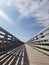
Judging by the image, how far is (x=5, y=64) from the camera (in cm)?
366

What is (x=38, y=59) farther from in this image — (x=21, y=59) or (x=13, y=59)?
(x=13, y=59)

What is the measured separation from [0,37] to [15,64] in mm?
2372

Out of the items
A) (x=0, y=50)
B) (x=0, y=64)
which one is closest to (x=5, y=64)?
(x=0, y=64)

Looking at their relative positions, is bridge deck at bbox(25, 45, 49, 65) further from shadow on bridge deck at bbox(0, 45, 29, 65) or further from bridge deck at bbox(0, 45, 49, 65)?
shadow on bridge deck at bbox(0, 45, 29, 65)

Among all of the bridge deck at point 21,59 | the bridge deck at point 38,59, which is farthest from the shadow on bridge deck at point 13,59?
the bridge deck at point 38,59

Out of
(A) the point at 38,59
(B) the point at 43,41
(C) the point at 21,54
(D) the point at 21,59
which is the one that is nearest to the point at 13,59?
(D) the point at 21,59

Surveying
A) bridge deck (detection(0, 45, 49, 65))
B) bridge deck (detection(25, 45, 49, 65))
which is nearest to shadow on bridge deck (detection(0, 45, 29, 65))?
bridge deck (detection(0, 45, 49, 65))

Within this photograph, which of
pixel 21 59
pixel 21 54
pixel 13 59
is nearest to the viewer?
pixel 13 59

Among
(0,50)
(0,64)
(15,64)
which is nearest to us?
(0,64)

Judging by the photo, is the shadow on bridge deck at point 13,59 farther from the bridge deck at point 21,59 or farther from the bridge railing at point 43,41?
the bridge railing at point 43,41

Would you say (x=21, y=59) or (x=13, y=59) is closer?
(x=13, y=59)

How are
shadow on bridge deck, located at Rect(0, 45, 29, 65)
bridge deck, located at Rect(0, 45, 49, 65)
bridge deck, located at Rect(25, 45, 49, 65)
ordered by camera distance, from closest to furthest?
shadow on bridge deck, located at Rect(0, 45, 29, 65), bridge deck, located at Rect(0, 45, 49, 65), bridge deck, located at Rect(25, 45, 49, 65)

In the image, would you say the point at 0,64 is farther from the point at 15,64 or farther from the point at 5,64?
the point at 15,64

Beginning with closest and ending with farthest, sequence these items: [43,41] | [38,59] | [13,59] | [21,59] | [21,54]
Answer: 1. [13,59]
2. [21,59]
3. [38,59]
4. [21,54]
5. [43,41]
